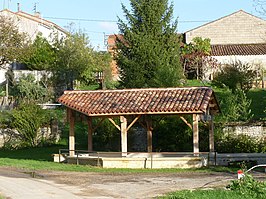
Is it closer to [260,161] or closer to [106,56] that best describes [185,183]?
[260,161]

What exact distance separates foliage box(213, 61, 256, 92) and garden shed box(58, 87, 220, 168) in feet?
52.5

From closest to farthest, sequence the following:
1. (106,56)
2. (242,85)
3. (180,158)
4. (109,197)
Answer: (109,197) < (180,158) < (242,85) < (106,56)

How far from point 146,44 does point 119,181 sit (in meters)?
19.9

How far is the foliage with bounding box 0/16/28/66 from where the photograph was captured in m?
43.2

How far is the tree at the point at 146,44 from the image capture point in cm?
4144

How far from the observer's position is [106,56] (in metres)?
56.6

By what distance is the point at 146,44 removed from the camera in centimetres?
4200

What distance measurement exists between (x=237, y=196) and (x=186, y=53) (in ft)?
138

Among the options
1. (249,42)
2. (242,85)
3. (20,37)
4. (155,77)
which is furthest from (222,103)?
(249,42)

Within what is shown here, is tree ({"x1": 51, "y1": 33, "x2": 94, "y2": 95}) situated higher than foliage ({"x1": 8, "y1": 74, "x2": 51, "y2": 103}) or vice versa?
tree ({"x1": 51, "y1": 33, "x2": 94, "y2": 95})

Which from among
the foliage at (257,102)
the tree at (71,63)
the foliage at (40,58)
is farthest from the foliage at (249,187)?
the foliage at (40,58)

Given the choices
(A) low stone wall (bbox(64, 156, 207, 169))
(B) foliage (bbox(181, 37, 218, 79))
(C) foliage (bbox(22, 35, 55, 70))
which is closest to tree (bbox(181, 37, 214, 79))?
(B) foliage (bbox(181, 37, 218, 79))

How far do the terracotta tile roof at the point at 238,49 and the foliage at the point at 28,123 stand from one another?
83.4ft

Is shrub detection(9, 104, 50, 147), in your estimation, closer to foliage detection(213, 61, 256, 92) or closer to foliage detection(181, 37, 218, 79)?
foliage detection(213, 61, 256, 92)
